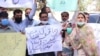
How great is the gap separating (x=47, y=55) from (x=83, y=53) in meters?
0.25

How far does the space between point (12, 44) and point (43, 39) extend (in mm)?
213

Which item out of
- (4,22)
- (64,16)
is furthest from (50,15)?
(4,22)

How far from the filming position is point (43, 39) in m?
3.02

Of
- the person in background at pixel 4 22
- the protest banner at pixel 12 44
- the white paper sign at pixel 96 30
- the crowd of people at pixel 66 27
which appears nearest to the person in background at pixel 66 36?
the crowd of people at pixel 66 27

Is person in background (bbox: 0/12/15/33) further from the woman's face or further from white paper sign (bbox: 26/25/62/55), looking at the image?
the woman's face

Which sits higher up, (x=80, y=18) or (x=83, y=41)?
(x=80, y=18)

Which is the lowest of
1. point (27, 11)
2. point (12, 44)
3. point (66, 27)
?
point (12, 44)

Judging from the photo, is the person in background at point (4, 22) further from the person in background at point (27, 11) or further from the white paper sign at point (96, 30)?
the white paper sign at point (96, 30)

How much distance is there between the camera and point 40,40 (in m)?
3.02

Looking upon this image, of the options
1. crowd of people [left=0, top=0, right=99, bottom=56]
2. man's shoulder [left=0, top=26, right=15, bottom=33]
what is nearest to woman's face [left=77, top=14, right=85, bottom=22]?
crowd of people [left=0, top=0, right=99, bottom=56]

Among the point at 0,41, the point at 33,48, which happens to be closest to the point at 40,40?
the point at 33,48

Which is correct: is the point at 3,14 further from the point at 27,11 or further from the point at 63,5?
the point at 63,5

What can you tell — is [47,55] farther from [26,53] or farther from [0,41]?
[0,41]

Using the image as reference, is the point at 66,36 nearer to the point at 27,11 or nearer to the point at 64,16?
the point at 64,16
